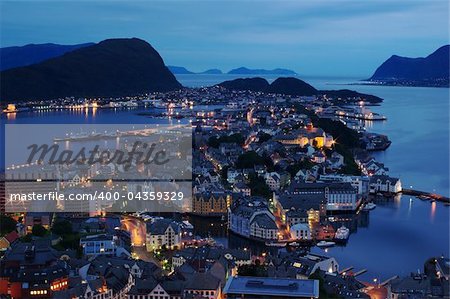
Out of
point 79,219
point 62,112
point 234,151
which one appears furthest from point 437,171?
point 62,112

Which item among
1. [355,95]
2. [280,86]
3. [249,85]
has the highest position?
[249,85]

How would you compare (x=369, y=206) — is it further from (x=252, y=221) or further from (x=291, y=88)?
(x=291, y=88)

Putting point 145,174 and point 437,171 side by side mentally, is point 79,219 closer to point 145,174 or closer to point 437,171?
point 145,174

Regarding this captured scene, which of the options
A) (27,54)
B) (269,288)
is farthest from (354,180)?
(27,54)

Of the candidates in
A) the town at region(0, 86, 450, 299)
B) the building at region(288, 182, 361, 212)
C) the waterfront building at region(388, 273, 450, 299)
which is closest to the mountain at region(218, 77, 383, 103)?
the town at region(0, 86, 450, 299)

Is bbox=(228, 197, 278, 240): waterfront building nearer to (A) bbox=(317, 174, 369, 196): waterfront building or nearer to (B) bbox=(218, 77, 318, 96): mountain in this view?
(A) bbox=(317, 174, 369, 196): waterfront building
